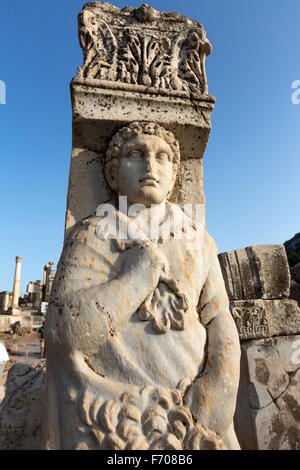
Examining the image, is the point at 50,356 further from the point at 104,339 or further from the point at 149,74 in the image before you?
the point at 149,74

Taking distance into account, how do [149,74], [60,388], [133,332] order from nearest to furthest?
[60,388]
[133,332]
[149,74]

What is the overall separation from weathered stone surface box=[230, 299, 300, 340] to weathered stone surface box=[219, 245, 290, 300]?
0.10m

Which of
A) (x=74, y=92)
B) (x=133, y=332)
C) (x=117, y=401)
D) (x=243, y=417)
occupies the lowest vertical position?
(x=243, y=417)

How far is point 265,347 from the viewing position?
110 inches

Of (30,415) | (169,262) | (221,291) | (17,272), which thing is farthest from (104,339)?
(17,272)

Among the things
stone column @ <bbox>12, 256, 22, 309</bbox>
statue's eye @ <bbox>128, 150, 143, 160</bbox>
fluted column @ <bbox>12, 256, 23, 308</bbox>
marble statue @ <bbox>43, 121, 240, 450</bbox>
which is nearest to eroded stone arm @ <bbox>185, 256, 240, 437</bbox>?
marble statue @ <bbox>43, 121, 240, 450</bbox>

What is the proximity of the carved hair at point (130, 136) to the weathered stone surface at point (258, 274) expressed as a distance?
1.52 meters

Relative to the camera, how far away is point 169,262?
5.74ft

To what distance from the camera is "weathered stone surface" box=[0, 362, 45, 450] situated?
6.12ft

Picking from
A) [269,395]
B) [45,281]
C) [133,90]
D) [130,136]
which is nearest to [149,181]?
[130,136]

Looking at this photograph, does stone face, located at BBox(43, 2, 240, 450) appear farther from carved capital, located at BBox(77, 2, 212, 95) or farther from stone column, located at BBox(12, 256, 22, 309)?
stone column, located at BBox(12, 256, 22, 309)

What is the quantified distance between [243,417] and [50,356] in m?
2.03

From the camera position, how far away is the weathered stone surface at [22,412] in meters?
1.87

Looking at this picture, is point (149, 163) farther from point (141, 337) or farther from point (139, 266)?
point (141, 337)
